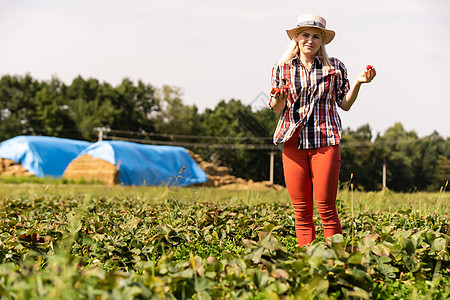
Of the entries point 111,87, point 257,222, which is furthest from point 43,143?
point 111,87

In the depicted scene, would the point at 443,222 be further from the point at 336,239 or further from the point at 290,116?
the point at 336,239

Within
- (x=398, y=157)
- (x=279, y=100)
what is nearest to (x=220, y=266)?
(x=279, y=100)

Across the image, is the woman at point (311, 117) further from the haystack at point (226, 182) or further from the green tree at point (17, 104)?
the green tree at point (17, 104)

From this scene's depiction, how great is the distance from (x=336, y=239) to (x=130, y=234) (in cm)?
148

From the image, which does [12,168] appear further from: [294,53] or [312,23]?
[312,23]

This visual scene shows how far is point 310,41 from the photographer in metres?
3.16

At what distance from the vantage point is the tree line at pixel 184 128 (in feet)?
129

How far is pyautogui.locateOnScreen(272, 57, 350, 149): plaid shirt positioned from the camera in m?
3.09

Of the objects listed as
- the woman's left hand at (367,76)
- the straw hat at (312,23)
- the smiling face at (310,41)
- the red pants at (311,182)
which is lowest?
the red pants at (311,182)

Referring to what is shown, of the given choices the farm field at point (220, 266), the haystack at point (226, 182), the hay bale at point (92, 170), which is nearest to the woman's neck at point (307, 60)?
the farm field at point (220, 266)

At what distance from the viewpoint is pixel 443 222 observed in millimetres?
4254

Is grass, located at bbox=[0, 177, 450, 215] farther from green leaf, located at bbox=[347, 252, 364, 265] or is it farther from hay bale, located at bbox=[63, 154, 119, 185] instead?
hay bale, located at bbox=[63, 154, 119, 185]

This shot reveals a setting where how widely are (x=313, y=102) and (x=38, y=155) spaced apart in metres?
18.4

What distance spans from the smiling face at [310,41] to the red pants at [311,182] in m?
0.63
